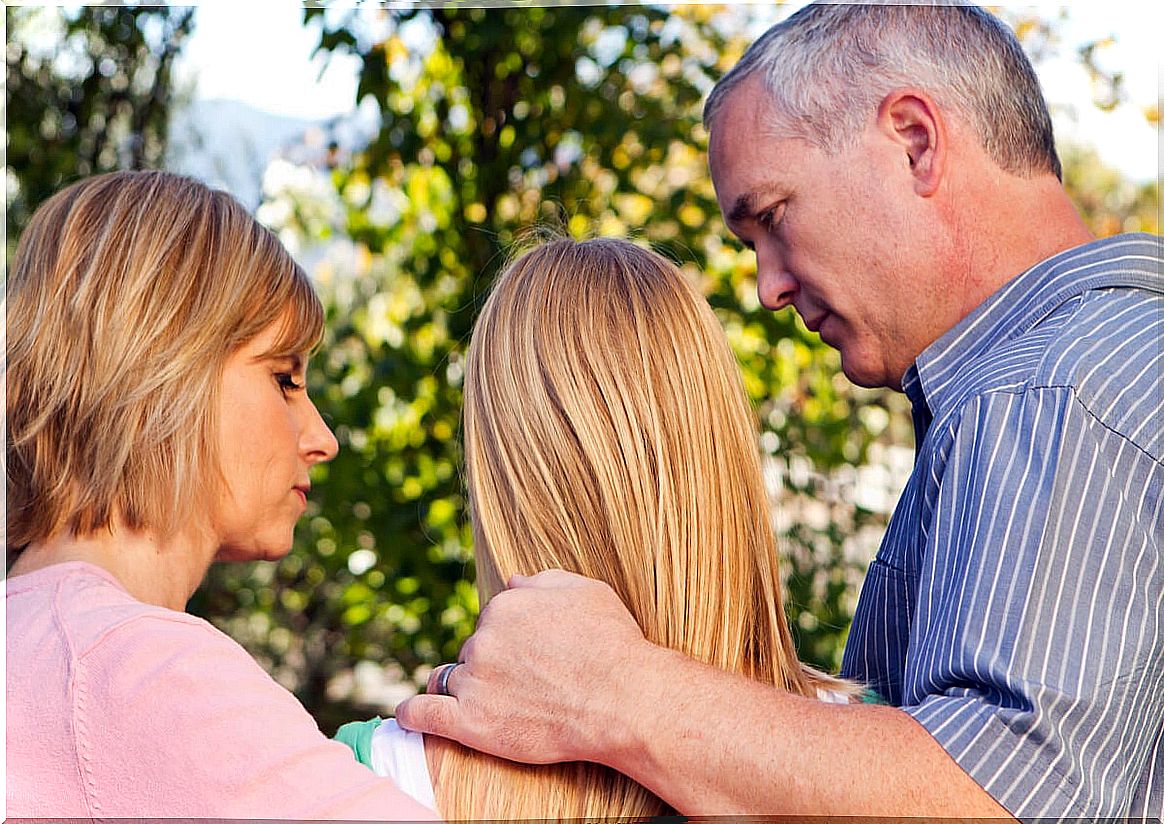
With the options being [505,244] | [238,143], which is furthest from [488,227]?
[238,143]

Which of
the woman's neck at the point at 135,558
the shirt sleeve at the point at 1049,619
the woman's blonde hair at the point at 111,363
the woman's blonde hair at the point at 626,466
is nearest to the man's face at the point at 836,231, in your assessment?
the woman's blonde hair at the point at 626,466

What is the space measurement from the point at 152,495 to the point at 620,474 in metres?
0.67

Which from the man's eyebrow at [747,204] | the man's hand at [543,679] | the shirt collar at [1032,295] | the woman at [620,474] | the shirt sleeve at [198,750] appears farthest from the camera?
the man's eyebrow at [747,204]

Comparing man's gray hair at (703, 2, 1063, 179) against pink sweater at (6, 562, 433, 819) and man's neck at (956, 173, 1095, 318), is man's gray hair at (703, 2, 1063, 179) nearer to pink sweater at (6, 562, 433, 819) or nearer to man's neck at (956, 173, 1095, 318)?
man's neck at (956, 173, 1095, 318)

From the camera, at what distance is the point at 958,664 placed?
127 cm

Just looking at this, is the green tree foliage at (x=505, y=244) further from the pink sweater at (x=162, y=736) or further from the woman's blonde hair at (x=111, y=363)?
the pink sweater at (x=162, y=736)

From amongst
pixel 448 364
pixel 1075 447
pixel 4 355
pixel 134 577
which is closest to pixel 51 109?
pixel 448 364

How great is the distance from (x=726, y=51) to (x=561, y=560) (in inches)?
84.5

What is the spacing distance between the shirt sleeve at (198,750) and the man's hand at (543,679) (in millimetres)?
140

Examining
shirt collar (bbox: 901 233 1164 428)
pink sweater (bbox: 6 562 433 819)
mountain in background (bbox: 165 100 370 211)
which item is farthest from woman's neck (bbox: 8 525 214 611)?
mountain in background (bbox: 165 100 370 211)

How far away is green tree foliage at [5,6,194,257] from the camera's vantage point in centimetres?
368

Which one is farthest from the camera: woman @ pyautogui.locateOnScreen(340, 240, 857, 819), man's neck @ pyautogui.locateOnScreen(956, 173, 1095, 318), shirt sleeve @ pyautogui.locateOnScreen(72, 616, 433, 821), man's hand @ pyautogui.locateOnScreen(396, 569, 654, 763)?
man's neck @ pyautogui.locateOnScreen(956, 173, 1095, 318)

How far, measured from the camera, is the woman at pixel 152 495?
1218 millimetres

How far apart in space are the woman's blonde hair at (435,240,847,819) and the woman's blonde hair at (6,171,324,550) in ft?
1.42
